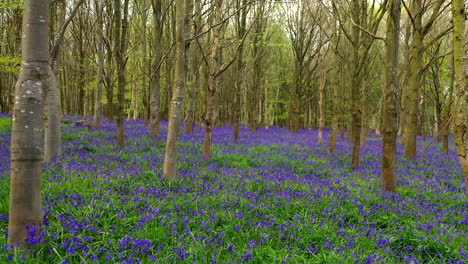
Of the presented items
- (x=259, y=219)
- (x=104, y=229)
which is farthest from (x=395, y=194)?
(x=104, y=229)

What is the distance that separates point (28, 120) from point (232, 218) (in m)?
3.03

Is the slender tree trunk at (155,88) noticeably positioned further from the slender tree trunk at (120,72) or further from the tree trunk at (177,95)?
the tree trunk at (177,95)

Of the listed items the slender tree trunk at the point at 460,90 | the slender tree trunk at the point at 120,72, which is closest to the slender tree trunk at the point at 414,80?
the slender tree trunk at the point at 460,90

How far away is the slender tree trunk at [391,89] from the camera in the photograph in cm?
615

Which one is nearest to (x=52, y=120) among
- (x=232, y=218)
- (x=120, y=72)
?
(x=120, y=72)

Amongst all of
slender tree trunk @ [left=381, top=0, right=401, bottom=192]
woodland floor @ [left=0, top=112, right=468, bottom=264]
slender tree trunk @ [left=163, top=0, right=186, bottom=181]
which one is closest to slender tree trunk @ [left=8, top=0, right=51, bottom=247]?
woodland floor @ [left=0, top=112, right=468, bottom=264]

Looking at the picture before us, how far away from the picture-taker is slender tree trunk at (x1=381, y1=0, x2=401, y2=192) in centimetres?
615

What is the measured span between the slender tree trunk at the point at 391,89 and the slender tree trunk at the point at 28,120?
21.8 ft

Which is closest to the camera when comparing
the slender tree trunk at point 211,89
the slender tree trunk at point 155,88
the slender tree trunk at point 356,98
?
the slender tree trunk at point 211,89

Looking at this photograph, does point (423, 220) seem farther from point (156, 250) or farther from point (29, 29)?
point (29, 29)

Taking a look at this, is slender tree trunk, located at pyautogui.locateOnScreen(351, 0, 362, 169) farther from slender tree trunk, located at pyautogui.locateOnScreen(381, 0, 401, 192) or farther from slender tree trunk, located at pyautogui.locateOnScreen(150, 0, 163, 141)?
slender tree trunk, located at pyautogui.locateOnScreen(150, 0, 163, 141)

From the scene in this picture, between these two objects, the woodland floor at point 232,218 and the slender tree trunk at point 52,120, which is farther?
the slender tree trunk at point 52,120

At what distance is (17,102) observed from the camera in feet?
8.80

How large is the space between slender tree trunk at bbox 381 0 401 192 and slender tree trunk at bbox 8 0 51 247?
6.65m
